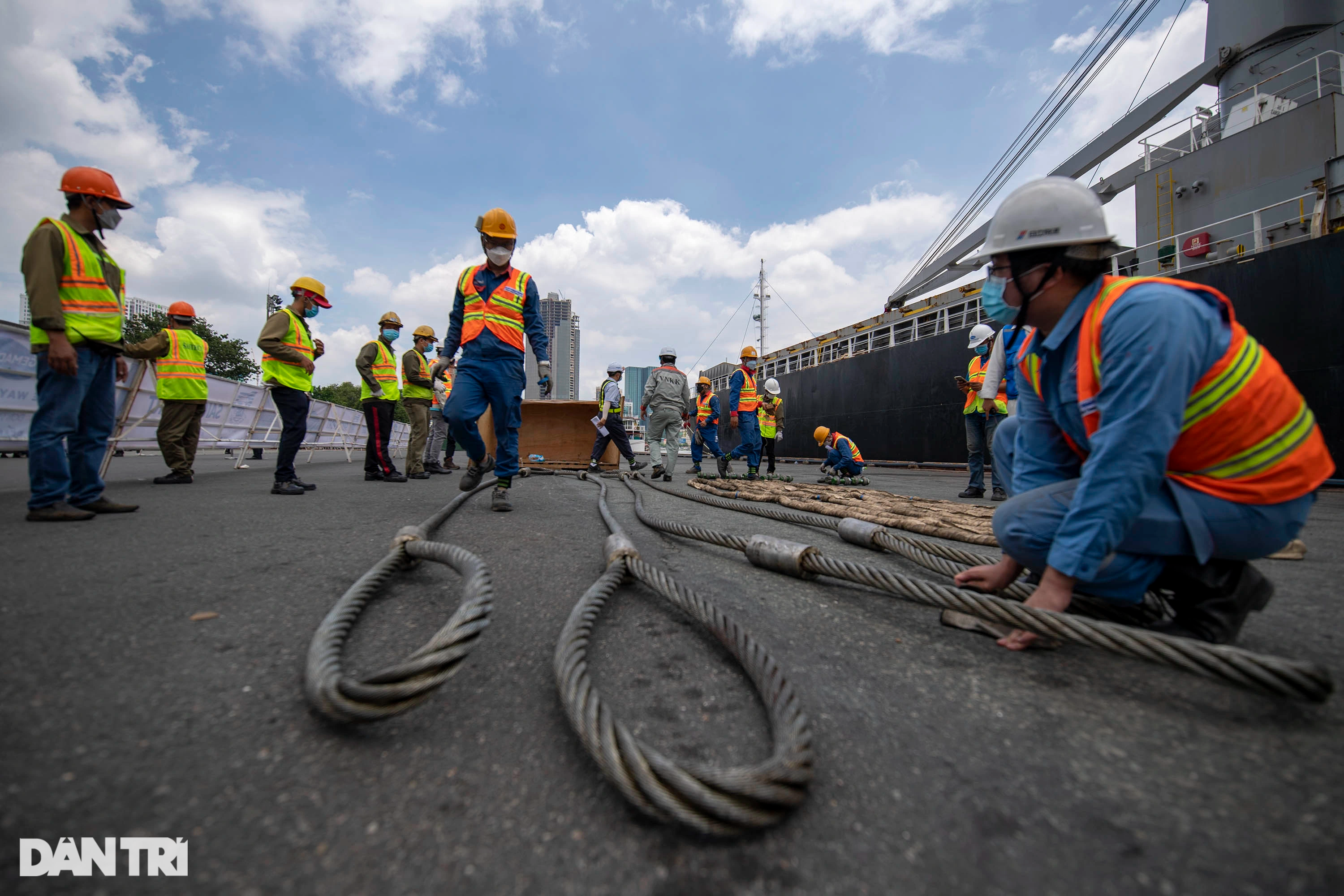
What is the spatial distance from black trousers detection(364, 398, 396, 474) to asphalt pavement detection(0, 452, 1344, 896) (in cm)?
391

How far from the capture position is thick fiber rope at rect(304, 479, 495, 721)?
2.73ft

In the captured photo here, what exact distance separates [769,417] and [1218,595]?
7530mm

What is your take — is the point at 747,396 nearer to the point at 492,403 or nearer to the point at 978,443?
the point at 978,443

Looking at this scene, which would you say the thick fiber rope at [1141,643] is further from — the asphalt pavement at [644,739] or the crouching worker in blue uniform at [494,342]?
the crouching worker in blue uniform at [494,342]

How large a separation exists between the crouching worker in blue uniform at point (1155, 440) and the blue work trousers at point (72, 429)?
385 cm

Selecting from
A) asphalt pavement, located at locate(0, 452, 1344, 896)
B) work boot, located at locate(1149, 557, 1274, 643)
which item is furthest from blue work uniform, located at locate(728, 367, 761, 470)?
work boot, located at locate(1149, 557, 1274, 643)

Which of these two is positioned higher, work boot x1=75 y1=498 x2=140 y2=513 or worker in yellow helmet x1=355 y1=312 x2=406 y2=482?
worker in yellow helmet x1=355 y1=312 x2=406 y2=482

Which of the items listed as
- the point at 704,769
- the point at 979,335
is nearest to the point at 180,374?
the point at 704,769

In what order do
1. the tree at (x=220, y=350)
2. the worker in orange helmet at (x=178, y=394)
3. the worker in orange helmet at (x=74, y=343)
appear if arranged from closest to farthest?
the worker in orange helmet at (x=74, y=343), the worker in orange helmet at (x=178, y=394), the tree at (x=220, y=350)

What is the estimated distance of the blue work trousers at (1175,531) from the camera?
108 centimetres

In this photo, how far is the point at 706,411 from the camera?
8367mm

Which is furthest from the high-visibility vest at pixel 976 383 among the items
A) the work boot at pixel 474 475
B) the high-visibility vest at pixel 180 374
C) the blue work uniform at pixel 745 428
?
the high-visibility vest at pixel 180 374

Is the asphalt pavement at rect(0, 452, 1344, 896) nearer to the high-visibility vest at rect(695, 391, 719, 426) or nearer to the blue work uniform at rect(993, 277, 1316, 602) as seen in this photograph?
the blue work uniform at rect(993, 277, 1316, 602)

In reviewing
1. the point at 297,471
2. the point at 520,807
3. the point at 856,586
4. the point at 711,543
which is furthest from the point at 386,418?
the point at 520,807
